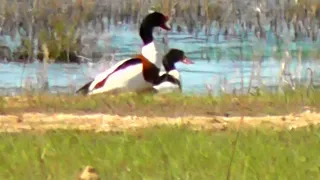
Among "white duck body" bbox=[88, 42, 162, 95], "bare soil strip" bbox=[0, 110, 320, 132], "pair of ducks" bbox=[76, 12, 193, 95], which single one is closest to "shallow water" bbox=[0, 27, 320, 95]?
"pair of ducks" bbox=[76, 12, 193, 95]

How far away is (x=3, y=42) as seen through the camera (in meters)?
17.5

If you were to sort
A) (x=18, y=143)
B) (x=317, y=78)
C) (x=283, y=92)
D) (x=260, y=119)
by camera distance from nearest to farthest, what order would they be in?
(x=18, y=143)
(x=260, y=119)
(x=283, y=92)
(x=317, y=78)

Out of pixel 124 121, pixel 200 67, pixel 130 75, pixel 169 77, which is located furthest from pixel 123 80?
pixel 200 67

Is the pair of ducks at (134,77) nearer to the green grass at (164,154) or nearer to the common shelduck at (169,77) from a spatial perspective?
the common shelduck at (169,77)

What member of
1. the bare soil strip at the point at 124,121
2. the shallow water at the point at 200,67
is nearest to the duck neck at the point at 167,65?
the shallow water at the point at 200,67

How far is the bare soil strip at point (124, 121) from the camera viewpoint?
8.33 m

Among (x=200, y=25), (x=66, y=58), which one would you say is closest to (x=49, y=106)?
(x=66, y=58)

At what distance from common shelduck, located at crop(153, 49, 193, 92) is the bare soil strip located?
3.41 m

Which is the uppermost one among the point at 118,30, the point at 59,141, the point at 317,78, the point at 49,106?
the point at 59,141

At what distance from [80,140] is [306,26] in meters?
12.2

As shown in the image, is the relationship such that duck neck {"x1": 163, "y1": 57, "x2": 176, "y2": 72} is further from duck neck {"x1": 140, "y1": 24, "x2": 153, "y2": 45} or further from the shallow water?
duck neck {"x1": 140, "y1": 24, "x2": 153, "y2": 45}

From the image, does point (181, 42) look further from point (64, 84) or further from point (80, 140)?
point (80, 140)

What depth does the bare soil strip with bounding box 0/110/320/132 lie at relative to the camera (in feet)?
27.3

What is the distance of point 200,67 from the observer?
1611 centimetres
